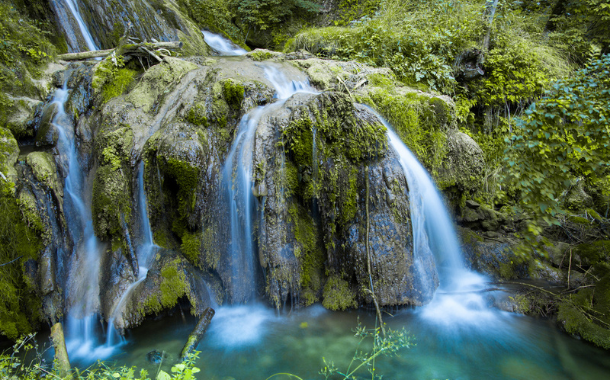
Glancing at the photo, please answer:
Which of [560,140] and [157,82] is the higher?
[157,82]

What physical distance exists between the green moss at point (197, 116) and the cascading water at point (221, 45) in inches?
257

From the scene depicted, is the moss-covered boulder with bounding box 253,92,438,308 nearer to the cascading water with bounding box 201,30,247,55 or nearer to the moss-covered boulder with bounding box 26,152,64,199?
the moss-covered boulder with bounding box 26,152,64,199

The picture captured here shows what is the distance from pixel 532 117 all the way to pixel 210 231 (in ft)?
15.8

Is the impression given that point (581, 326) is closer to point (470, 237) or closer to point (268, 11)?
point (470, 237)

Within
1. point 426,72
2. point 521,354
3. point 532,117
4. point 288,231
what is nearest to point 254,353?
point 288,231

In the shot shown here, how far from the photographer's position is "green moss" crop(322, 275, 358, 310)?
483 centimetres

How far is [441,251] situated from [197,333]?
452 cm

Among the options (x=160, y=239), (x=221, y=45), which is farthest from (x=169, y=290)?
(x=221, y=45)

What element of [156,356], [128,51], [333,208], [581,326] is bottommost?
[581,326]

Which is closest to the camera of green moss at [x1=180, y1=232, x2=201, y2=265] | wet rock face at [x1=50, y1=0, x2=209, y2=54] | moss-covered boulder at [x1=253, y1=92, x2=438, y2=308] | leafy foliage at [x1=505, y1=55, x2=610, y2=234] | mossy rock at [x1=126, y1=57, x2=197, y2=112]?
leafy foliage at [x1=505, y1=55, x2=610, y2=234]

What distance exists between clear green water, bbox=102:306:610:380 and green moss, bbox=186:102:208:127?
325 cm

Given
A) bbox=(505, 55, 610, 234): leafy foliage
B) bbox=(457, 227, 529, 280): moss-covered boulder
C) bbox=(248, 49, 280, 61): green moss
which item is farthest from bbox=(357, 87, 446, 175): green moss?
bbox=(248, 49, 280, 61): green moss

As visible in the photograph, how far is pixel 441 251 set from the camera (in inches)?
227

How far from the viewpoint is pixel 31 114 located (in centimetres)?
543
